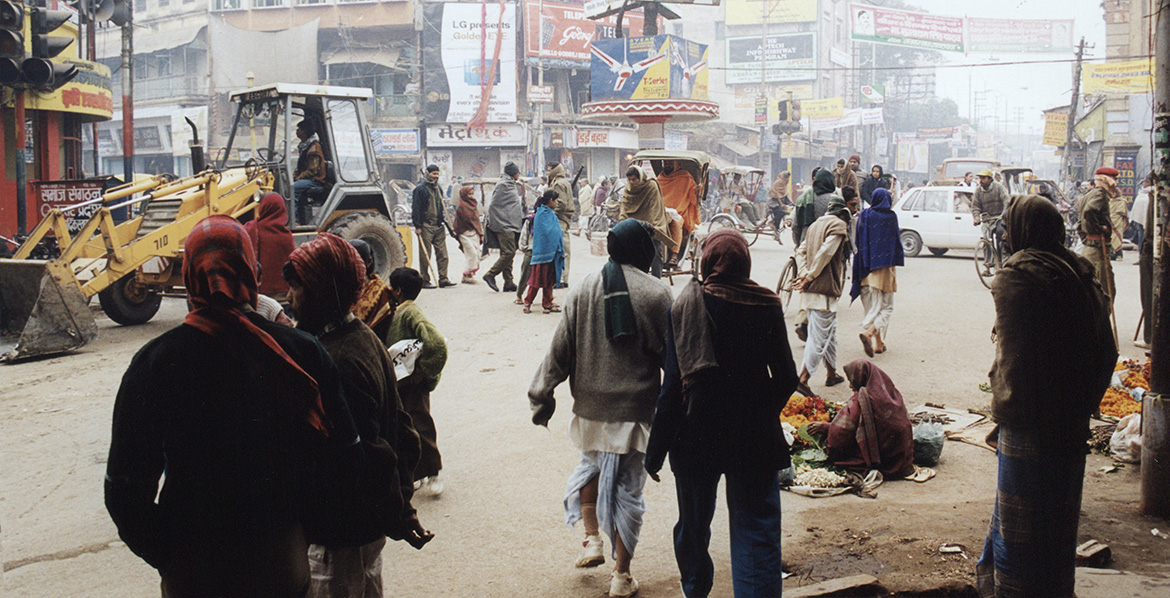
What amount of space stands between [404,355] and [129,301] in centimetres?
720

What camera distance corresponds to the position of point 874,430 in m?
5.27

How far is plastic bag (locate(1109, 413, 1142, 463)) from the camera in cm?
533

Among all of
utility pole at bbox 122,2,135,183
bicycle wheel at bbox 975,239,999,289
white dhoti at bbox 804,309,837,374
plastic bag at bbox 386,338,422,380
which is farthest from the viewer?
utility pole at bbox 122,2,135,183

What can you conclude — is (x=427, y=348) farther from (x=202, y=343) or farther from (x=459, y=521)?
(x=202, y=343)

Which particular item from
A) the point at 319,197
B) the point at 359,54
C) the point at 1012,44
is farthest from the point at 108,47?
the point at 1012,44

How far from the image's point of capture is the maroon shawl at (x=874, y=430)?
5234 millimetres

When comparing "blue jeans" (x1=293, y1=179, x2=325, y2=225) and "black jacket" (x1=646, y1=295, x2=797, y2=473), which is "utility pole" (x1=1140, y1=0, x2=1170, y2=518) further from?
"blue jeans" (x1=293, y1=179, x2=325, y2=225)

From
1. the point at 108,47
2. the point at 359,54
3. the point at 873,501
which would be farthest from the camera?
the point at 108,47

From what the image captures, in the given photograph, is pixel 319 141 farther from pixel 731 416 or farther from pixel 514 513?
pixel 731 416

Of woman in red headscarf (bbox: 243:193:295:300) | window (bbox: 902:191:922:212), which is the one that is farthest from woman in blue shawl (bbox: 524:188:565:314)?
window (bbox: 902:191:922:212)

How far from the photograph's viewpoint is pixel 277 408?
A: 214 centimetres

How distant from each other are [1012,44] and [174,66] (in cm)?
5889

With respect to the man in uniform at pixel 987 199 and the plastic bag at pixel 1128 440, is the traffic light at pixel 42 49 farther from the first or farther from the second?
the man in uniform at pixel 987 199

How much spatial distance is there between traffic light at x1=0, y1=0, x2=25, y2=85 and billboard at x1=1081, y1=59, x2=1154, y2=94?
3381 cm
